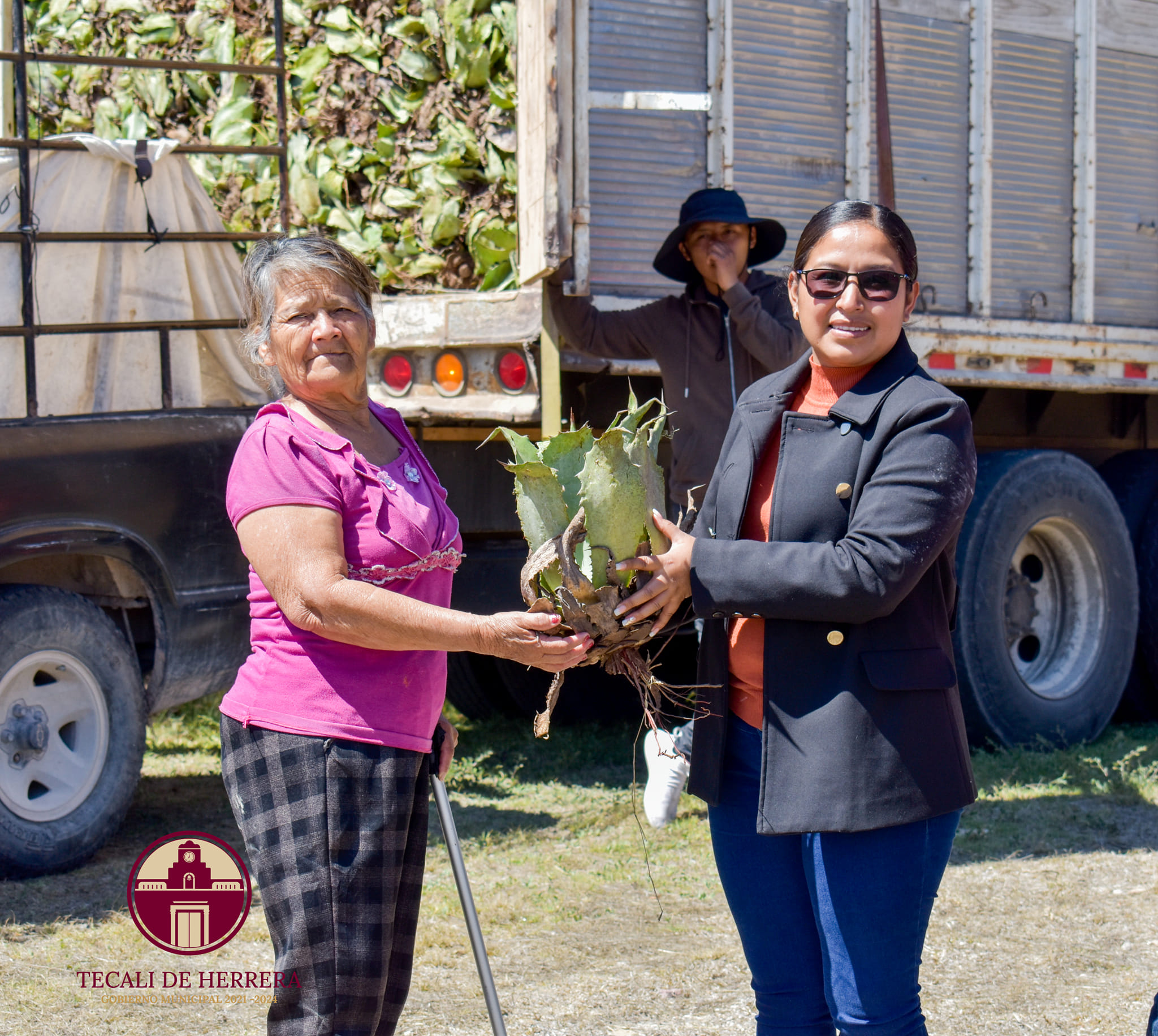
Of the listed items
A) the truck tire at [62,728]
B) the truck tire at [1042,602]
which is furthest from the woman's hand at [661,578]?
the truck tire at [1042,602]

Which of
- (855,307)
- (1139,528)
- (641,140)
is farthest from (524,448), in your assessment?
(1139,528)

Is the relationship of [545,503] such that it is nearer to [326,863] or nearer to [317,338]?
[317,338]

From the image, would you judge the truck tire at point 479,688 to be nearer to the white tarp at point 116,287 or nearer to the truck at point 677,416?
the truck at point 677,416

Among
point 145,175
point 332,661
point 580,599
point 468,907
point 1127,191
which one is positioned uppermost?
point 1127,191

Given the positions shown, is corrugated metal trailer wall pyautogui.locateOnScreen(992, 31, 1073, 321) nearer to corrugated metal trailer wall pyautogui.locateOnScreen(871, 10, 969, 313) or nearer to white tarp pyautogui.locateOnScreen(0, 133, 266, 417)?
corrugated metal trailer wall pyautogui.locateOnScreen(871, 10, 969, 313)

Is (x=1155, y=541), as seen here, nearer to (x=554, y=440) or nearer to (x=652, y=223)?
(x=652, y=223)

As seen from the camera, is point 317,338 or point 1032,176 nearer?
point 317,338

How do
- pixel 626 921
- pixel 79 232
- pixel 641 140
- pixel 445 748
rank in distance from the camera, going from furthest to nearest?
pixel 641 140
pixel 79 232
pixel 626 921
pixel 445 748

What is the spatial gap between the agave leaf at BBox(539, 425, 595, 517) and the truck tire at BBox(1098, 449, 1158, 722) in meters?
5.21

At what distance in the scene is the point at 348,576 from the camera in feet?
6.82

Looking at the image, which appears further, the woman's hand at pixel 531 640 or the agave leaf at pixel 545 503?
the agave leaf at pixel 545 503

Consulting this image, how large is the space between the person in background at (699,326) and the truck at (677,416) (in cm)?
17

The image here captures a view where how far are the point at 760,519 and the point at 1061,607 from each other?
179 inches

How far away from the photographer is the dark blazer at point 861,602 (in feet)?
6.73
